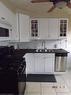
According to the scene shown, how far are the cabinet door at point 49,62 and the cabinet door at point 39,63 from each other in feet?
0.46

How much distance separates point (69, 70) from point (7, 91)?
375 centimetres

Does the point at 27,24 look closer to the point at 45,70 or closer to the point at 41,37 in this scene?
the point at 41,37

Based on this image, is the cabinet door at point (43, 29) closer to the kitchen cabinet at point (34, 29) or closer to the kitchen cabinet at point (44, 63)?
the kitchen cabinet at point (34, 29)

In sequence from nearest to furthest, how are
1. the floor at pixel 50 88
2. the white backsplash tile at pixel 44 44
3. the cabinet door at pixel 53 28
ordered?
the floor at pixel 50 88 < the cabinet door at pixel 53 28 < the white backsplash tile at pixel 44 44

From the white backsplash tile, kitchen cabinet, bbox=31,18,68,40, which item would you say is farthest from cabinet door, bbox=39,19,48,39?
the white backsplash tile

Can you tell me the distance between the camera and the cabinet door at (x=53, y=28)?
5426mm

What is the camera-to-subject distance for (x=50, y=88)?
393 cm

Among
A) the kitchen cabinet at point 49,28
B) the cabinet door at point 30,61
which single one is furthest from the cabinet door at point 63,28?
the cabinet door at point 30,61

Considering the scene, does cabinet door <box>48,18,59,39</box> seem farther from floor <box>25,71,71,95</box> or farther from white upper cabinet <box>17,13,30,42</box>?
floor <box>25,71,71,95</box>

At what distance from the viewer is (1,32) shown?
10.6 feet

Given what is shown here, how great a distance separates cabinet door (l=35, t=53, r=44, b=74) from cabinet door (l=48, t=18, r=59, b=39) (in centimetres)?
95

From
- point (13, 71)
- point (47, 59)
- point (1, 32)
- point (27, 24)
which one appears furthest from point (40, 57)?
point (13, 71)

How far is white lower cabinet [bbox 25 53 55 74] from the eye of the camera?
16.3 ft

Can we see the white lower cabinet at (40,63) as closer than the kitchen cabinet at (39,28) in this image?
Yes
